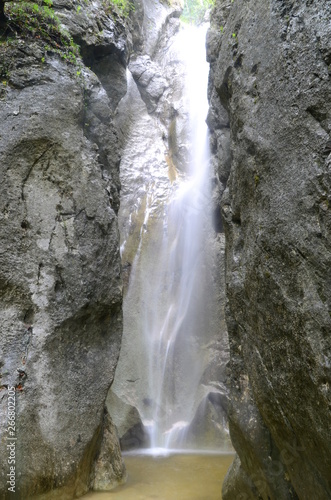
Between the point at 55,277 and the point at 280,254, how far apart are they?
360 centimetres

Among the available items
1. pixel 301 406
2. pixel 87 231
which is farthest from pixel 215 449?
pixel 301 406

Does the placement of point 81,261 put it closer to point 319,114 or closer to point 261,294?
point 261,294

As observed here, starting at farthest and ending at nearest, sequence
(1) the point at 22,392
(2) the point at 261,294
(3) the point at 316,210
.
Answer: (1) the point at 22,392, (2) the point at 261,294, (3) the point at 316,210

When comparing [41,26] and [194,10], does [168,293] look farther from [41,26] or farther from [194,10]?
[194,10]

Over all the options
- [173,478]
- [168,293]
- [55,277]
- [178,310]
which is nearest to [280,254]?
[55,277]

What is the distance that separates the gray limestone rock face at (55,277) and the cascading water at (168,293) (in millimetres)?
3128

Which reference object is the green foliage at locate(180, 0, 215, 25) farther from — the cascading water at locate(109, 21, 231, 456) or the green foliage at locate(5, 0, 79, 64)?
the green foliage at locate(5, 0, 79, 64)

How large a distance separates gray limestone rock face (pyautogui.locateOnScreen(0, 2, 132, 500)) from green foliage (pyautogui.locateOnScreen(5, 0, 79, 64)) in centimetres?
20

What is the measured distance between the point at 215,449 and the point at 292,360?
20.1 ft

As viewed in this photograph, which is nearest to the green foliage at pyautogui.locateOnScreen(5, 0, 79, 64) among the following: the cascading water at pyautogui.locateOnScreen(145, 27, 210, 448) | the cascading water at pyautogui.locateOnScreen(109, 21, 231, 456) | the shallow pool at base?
the cascading water at pyautogui.locateOnScreen(109, 21, 231, 456)

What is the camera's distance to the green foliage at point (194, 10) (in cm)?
2210

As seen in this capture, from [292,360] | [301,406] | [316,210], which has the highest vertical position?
[316,210]

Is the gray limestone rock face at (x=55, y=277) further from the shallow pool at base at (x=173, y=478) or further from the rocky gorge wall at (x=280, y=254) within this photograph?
the rocky gorge wall at (x=280, y=254)

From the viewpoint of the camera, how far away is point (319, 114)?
138 inches
